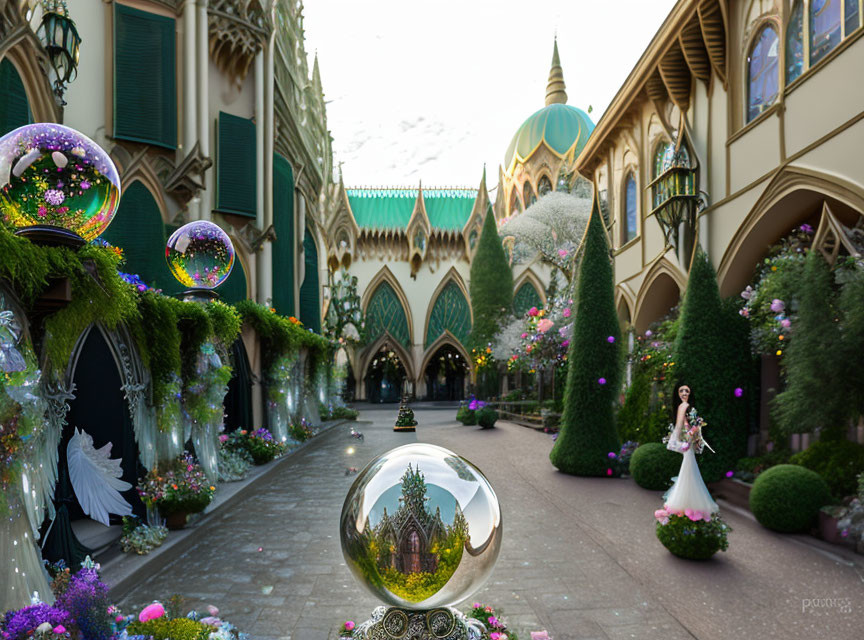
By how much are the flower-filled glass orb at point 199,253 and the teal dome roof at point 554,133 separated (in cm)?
3560

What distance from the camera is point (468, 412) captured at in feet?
87.4

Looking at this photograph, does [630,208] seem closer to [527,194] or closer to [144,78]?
[144,78]

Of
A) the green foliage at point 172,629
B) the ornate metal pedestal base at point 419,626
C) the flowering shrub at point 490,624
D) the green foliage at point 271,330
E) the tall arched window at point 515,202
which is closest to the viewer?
the ornate metal pedestal base at point 419,626

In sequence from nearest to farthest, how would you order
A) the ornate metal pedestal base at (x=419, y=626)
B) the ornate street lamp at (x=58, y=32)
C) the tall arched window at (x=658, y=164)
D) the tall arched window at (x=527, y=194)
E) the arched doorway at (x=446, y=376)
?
the ornate metal pedestal base at (x=419, y=626) → the ornate street lamp at (x=58, y=32) → the tall arched window at (x=658, y=164) → the tall arched window at (x=527, y=194) → the arched doorway at (x=446, y=376)

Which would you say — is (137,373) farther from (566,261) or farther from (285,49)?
(566,261)

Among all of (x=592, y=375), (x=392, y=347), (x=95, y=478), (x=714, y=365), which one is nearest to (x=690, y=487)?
(x=714, y=365)

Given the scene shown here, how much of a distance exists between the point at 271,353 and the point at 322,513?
7374 millimetres

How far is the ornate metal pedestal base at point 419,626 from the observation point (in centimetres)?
277

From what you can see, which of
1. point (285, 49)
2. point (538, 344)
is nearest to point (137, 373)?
point (538, 344)

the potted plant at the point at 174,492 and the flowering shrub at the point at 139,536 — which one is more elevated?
the potted plant at the point at 174,492

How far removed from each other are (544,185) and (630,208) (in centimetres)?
2306

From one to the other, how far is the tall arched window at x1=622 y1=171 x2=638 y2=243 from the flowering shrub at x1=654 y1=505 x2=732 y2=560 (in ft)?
43.3

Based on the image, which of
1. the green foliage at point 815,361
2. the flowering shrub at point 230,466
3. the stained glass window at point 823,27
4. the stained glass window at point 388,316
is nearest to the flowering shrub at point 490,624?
the green foliage at point 815,361

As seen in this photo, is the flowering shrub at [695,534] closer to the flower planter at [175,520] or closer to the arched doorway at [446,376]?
the flower planter at [175,520]
